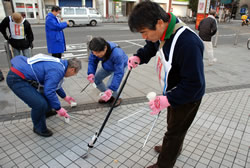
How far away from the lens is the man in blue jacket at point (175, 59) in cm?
149

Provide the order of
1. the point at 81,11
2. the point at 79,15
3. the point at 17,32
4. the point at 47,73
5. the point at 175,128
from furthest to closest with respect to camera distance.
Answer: the point at 81,11 → the point at 79,15 → the point at 17,32 → the point at 47,73 → the point at 175,128

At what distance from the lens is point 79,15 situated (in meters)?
18.1

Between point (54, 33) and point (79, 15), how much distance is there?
46.0 ft

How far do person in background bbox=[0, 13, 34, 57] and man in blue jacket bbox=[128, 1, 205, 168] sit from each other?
4508 millimetres

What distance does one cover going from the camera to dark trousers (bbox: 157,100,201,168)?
5.98 ft

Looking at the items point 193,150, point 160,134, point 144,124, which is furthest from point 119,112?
point 193,150

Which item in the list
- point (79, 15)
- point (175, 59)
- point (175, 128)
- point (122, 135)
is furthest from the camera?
point (79, 15)

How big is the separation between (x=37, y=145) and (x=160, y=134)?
1844mm

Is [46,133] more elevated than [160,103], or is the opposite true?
[160,103]

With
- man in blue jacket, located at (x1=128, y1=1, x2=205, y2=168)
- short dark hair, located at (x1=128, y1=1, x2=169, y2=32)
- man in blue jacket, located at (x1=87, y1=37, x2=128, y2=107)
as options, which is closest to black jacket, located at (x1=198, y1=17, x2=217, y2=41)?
man in blue jacket, located at (x1=87, y1=37, x2=128, y2=107)

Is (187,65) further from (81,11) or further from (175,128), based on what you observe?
(81,11)

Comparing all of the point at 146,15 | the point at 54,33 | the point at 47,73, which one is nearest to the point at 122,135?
the point at 47,73

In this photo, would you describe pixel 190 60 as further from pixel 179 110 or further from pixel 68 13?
pixel 68 13

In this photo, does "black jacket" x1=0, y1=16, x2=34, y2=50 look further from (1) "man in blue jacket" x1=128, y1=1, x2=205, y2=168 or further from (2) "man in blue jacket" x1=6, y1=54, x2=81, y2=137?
(1) "man in blue jacket" x1=128, y1=1, x2=205, y2=168
